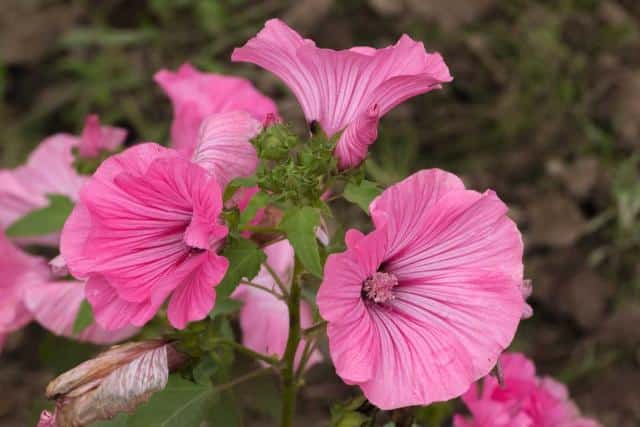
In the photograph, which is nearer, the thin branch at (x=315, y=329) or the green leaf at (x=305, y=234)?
the green leaf at (x=305, y=234)

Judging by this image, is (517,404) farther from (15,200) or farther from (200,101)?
(15,200)

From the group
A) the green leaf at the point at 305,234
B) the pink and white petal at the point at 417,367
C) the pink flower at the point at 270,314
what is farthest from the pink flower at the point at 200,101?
the pink and white petal at the point at 417,367

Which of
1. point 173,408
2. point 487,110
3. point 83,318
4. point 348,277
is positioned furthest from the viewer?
point 487,110

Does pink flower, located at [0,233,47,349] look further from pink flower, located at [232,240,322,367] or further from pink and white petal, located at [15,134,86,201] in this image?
pink flower, located at [232,240,322,367]

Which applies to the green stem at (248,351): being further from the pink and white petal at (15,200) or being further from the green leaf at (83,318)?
the pink and white petal at (15,200)

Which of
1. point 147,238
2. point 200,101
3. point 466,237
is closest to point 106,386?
point 147,238
